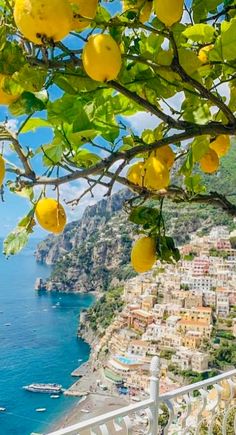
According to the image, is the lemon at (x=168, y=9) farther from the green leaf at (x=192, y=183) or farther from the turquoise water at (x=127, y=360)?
the turquoise water at (x=127, y=360)

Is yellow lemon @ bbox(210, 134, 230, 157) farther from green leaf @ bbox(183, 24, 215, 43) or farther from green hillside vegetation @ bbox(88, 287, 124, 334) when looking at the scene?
green hillside vegetation @ bbox(88, 287, 124, 334)

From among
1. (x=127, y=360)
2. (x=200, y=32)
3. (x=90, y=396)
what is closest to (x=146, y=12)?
(x=200, y=32)

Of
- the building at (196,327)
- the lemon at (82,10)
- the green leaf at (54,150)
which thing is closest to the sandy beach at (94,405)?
the building at (196,327)

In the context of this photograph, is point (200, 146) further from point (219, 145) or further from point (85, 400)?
point (85, 400)

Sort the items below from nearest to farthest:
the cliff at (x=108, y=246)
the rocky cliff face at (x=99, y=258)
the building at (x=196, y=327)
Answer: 1. the building at (x=196, y=327)
2. the cliff at (x=108, y=246)
3. the rocky cliff face at (x=99, y=258)

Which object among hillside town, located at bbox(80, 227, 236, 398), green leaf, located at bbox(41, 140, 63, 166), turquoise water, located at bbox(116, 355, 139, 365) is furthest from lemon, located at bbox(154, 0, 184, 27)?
turquoise water, located at bbox(116, 355, 139, 365)

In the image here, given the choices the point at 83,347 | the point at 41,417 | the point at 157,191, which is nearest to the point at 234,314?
the point at 83,347
